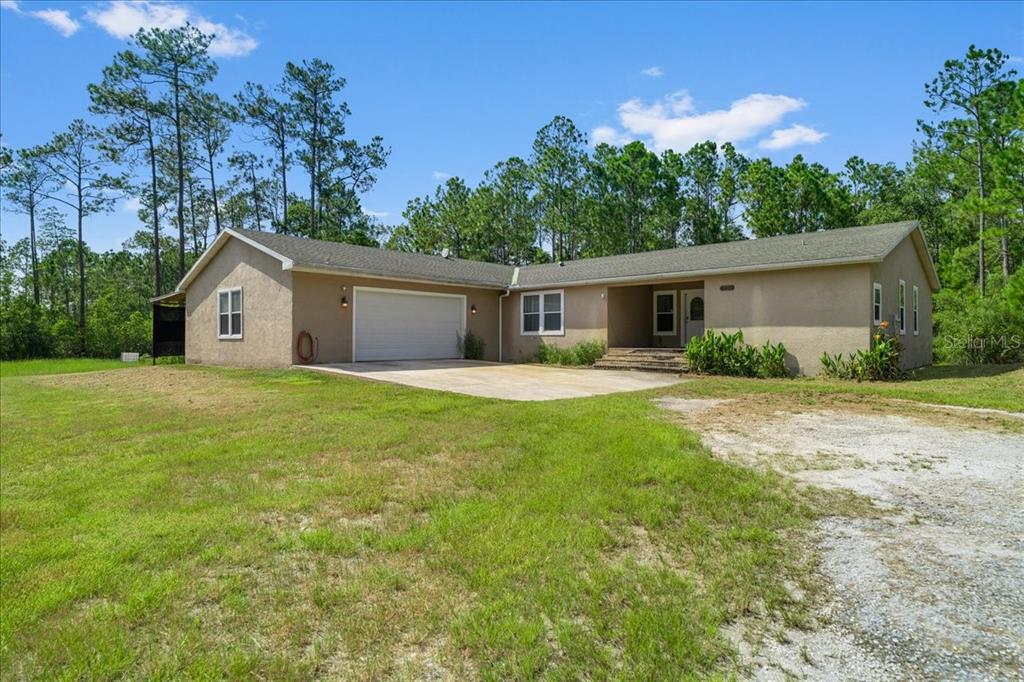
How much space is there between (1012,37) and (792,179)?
12.7m

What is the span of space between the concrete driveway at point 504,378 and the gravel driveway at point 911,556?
4.32m

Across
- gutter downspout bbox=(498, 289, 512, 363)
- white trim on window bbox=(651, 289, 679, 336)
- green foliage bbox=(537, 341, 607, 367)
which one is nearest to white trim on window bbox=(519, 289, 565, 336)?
green foliage bbox=(537, 341, 607, 367)

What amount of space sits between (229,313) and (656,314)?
13.1 metres

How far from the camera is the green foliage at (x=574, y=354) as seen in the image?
51.5ft

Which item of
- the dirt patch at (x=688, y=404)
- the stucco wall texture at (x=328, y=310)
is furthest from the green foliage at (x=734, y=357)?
the stucco wall texture at (x=328, y=310)

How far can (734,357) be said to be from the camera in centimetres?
1300

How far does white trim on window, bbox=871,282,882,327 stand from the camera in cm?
1185

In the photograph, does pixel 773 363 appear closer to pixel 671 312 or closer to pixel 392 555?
pixel 671 312

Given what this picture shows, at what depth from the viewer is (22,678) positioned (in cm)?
235

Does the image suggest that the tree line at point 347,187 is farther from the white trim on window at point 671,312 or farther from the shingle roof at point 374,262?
the shingle roof at point 374,262

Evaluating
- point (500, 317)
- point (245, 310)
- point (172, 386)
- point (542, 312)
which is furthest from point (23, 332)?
point (542, 312)

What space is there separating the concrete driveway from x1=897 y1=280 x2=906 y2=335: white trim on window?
615cm

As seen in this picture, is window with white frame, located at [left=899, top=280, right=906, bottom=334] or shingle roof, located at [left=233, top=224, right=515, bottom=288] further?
shingle roof, located at [left=233, top=224, right=515, bottom=288]

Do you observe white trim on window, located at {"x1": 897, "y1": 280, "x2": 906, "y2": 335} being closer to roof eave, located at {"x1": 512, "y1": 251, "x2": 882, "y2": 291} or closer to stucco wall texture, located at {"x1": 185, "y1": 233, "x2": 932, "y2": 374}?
stucco wall texture, located at {"x1": 185, "y1": 233, "x2": 932, "y2": 374}
